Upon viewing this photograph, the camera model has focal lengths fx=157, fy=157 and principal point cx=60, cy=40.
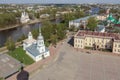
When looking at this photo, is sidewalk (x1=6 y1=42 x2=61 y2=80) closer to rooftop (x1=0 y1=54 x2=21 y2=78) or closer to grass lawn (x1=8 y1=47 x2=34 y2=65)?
rooftop (x1=0 y1=54 x2=21 y2=78)

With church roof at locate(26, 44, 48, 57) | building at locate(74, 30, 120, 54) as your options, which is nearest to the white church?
church roof at locate(26, 44, 48, 57)

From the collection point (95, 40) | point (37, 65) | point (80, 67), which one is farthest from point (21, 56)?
point (95, 40)

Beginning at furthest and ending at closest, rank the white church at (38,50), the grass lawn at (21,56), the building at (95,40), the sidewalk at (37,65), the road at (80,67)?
1. the building at (95,40)
2. the white church at (38,50)
3. the grass lawn at (21,56)
4. the sidewalk at (37,65)
5. the road at (80,67)

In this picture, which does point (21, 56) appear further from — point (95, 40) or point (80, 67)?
point (95, 40)

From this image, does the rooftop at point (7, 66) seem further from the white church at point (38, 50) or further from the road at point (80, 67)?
the white church at point (38, 50)

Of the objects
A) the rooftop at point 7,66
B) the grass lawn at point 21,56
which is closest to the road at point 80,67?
the rooftop at point 7,66

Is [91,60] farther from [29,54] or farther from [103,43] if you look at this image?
[29,54]
